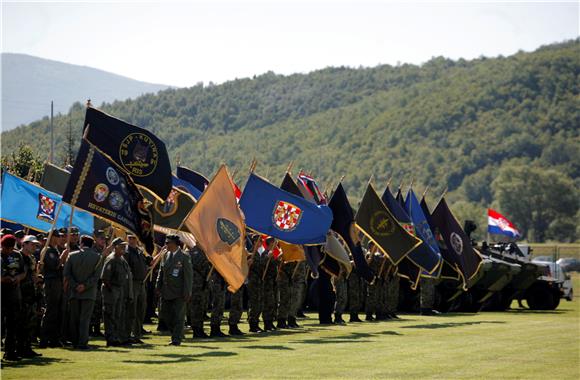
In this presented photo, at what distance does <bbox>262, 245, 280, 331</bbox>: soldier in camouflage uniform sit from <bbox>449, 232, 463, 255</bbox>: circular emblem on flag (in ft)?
25.5

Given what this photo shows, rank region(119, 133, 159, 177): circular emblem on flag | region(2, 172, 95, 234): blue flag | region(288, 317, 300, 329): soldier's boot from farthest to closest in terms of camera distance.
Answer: region(288, 317, 300, 329): soldier's boot, region(2, 172, 95, 234): blue flag, region(119, 133, 159, 177): circular emblem on flag

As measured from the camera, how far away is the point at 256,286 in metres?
22.4

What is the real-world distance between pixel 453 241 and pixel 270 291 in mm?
8076

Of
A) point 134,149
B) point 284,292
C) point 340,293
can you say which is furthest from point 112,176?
point 340,293

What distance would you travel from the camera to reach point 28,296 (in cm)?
1619

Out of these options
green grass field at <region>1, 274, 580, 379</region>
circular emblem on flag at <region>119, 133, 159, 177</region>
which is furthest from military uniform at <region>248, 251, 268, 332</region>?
circular emblem on flag at <region>119, 133, 159, 177</region>

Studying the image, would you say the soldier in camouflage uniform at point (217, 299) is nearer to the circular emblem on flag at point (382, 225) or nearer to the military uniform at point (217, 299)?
the military uniform at point (217, 299)

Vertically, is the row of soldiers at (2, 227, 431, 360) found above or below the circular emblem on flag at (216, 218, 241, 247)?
below

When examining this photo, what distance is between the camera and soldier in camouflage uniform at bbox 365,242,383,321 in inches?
1064

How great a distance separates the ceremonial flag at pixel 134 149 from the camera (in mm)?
18719

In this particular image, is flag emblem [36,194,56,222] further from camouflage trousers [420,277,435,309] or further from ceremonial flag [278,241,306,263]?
camouflage trousers [420,277,435,309]

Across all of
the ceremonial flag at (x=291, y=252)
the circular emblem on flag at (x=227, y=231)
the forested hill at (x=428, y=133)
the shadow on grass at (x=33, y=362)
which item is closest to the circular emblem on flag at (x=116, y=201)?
the circular emblem on flag at (x=227, y=231)

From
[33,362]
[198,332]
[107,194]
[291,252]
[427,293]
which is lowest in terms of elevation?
[33,362]

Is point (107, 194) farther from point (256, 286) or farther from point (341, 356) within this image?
point (256, 286)
